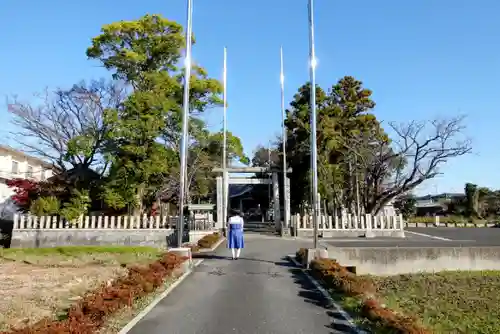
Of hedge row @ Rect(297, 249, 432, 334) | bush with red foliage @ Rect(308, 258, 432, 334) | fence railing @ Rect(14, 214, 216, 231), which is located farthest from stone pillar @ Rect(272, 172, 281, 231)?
bush with red foliage @ Rect(308, 258, 432, 334)

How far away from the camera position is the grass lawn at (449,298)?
318 inches

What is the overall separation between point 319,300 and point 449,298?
4247 millimetres

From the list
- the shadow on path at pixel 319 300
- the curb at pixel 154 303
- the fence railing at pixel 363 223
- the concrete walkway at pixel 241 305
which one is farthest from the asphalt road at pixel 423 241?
the curb at pixel 154 303

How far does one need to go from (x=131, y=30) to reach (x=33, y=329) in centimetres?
2168

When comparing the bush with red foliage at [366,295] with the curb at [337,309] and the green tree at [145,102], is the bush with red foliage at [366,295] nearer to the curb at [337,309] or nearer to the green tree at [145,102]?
the curb at [337,309]

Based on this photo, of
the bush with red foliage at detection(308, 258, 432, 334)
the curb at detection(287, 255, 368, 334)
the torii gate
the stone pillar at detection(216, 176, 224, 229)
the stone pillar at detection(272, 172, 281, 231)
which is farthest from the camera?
the stone pillar at detection(272, 172, 281, 231)

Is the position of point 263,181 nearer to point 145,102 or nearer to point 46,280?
point 145,102

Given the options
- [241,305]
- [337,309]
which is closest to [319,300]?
[337,309]

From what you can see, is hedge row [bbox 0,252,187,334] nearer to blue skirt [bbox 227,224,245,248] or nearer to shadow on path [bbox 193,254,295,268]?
blue skirt [bbox 227,224,245,248]

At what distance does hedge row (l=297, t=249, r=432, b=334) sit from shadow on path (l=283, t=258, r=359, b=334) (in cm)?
33

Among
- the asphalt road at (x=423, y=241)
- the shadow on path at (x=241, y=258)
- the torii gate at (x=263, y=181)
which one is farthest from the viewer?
the torii gate at (x=263, y=181)

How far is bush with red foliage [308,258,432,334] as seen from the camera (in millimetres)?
5512

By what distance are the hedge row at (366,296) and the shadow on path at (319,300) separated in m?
0.33

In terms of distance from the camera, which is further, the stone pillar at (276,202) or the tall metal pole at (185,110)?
the stone pillar at (276,202)
